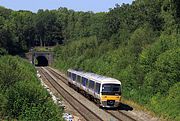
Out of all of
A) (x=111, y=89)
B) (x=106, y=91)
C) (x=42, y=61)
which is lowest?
(x=42, y=61)

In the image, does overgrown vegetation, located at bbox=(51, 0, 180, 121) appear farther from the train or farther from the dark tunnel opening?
the dark tunnel opening

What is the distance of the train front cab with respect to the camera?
41.4 metres

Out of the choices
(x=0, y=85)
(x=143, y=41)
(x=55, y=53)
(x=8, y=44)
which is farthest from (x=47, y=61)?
(x=0, y=85)

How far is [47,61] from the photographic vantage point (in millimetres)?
148375

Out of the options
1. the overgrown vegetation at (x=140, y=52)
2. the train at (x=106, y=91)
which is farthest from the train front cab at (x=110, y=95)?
the overgrown vegetation at (x=140, y=52)

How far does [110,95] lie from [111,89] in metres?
0.59

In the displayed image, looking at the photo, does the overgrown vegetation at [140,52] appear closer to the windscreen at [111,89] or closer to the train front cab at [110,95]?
the train front cab at [110,95]

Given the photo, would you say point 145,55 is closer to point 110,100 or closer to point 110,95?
point 110,95

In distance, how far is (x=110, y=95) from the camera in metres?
41.3

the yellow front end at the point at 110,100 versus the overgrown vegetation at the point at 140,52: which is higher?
the overgrown vegetation at the point at 140,52

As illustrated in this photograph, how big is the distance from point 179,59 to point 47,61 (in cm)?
11134

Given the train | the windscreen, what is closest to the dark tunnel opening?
the train

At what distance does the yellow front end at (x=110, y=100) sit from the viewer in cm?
4131

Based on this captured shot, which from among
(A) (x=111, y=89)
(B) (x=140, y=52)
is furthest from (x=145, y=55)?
(B) (x=140, y=52)
